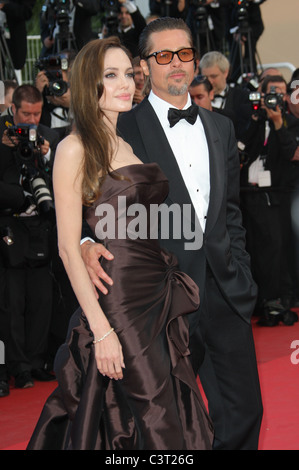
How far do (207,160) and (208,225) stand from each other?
0.27 meters

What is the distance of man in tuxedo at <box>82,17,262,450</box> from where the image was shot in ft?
8.90

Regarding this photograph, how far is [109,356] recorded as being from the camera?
7.42 ft

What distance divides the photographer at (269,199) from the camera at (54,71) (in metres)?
1.56

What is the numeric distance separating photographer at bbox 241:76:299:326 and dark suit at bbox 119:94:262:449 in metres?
3.28

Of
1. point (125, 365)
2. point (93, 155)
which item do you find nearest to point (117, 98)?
point (93, 155)

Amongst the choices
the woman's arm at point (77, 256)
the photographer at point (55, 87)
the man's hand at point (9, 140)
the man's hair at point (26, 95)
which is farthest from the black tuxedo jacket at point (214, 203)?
the photographer at point (55, 87)

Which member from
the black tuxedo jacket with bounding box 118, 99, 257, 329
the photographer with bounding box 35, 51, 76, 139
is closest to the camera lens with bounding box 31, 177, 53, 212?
the photographer with bounding box 35, 51, 76, 139

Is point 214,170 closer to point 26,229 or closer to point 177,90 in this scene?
point 177,90

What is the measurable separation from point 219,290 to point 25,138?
2363 mm

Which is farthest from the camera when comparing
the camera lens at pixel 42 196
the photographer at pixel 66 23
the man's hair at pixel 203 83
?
the photographer at pixel 66 23

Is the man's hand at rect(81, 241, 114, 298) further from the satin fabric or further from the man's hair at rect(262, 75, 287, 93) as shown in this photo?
the man's hair at rect(262, 75, 287, 93)

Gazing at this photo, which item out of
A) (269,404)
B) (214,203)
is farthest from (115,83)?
(269,404)

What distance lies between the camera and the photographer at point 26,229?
15.5ft

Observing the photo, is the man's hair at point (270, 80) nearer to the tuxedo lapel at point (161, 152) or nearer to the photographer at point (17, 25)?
the photographer at point (17, 25)
